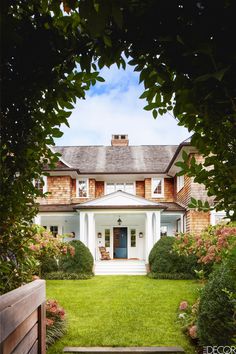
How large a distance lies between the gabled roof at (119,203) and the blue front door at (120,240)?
4079 millimetres

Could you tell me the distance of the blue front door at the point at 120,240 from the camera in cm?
2564

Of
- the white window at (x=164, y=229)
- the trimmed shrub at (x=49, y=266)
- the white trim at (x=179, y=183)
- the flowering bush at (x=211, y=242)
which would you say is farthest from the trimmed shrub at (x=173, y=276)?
the white window at (x=164, y=229)

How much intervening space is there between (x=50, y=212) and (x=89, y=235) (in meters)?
3.50

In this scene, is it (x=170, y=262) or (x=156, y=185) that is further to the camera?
(x=156, y=185)

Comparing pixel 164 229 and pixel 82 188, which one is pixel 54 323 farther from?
pixel 164 229

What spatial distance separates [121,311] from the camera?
10141 millimetres

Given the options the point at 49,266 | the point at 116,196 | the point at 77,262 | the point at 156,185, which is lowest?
the point at 49,266

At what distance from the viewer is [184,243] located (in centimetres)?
1052

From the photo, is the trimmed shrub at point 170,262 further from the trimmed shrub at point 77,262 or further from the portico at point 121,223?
the trimmed shrub at point 77,262

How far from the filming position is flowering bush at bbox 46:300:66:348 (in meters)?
7.38

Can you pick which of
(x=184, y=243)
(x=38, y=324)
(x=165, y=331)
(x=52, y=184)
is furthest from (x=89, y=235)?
(x=38, y=324)

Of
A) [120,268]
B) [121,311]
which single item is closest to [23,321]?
[121,311]

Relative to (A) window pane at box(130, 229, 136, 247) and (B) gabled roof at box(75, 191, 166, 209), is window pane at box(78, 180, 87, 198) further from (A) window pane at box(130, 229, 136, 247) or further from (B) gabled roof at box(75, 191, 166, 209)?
(A) window pane at box(130, 229, 136, 247)

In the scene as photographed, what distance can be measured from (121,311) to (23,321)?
26.9ft
